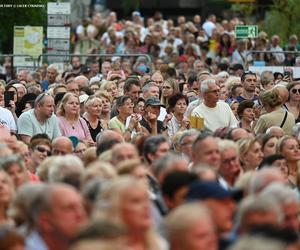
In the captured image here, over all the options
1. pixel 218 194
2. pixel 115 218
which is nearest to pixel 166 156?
pixel 218 194

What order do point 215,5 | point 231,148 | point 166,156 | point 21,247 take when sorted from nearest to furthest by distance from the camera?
1. point 21,247
2. point 166,156
3. point 231,148
4. point 215,5

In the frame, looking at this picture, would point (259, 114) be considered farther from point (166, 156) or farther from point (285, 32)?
point (285, 32)

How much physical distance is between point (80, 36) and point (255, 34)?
10.4m

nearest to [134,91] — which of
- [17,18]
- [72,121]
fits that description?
[72,121]

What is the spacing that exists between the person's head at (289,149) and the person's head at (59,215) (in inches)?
238

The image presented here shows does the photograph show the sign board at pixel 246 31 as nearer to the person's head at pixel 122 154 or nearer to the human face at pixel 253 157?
the human face at pixel 253 157

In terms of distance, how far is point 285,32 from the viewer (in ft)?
134

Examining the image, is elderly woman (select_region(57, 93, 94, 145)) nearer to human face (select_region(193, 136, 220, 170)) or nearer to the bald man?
the bald man

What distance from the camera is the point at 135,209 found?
11.2 m

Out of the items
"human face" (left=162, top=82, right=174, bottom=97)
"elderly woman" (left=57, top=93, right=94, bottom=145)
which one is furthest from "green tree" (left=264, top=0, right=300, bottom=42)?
"elderly woman" (left=57, top=93, right=94, bottom=145)

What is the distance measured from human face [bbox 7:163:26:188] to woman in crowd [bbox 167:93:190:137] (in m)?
8.13

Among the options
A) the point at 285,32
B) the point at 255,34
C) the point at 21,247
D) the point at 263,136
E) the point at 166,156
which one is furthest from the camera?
the point at 285,32

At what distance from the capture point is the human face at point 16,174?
13773 mm

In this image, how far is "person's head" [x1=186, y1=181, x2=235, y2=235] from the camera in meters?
11.8
